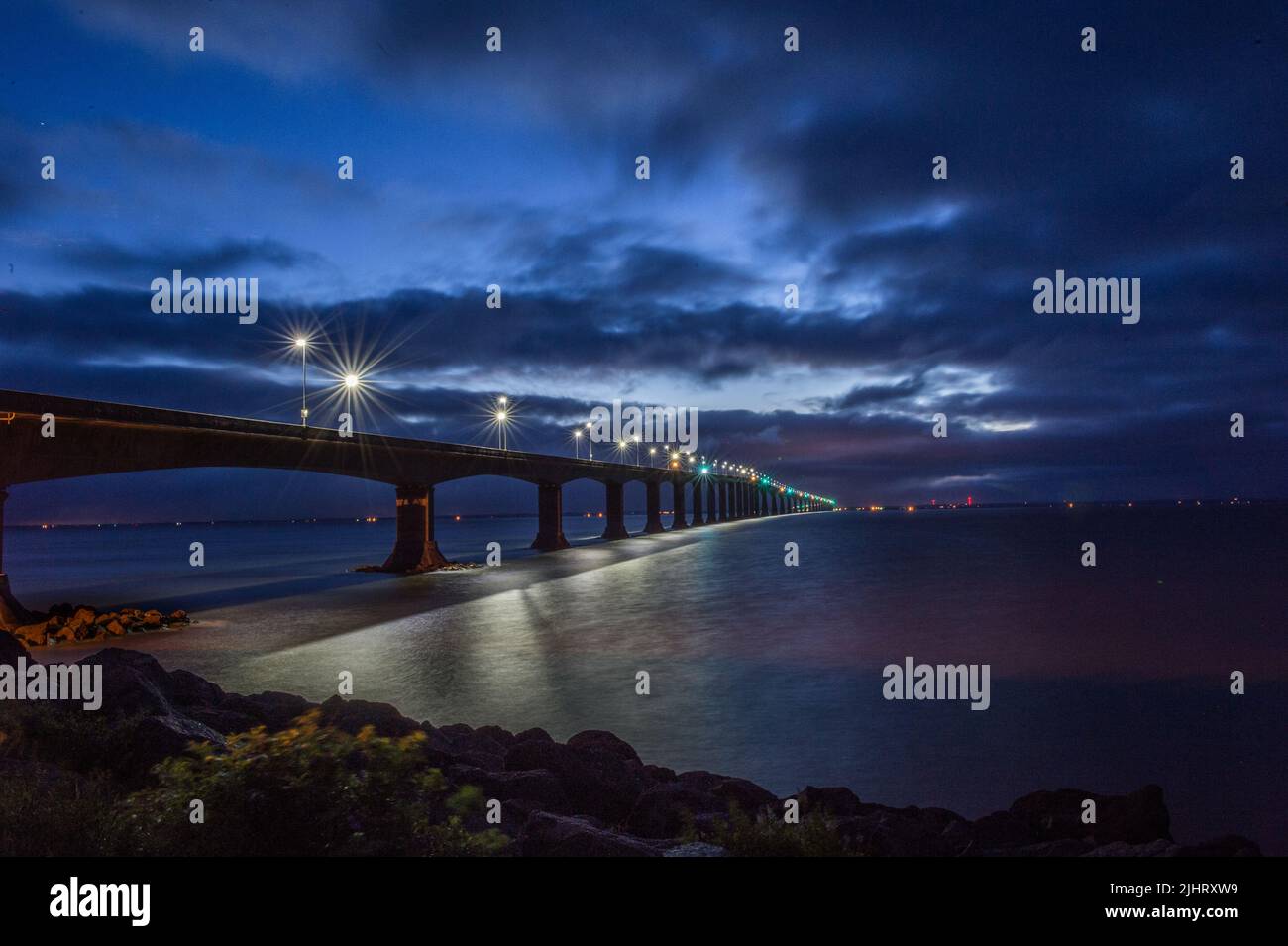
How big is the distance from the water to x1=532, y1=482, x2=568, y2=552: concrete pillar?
34441 millimetres

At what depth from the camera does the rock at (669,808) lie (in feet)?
28.4

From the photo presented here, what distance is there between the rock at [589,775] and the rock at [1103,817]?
5419 mm

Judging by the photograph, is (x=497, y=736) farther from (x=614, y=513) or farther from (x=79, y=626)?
(x=614, y=513)

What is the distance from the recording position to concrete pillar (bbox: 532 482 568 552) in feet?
289

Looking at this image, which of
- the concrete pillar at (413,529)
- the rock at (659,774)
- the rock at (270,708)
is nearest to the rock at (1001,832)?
the rock at (659,774)

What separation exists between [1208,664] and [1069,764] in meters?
14.8

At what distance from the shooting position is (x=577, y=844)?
6859 mm

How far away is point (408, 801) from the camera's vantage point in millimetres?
6531

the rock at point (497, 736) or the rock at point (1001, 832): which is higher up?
the rock at point (497, 736)

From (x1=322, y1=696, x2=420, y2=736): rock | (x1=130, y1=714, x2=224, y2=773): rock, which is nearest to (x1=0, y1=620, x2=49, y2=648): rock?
(x1=322, y1=696, x2=420, y2=736): rock

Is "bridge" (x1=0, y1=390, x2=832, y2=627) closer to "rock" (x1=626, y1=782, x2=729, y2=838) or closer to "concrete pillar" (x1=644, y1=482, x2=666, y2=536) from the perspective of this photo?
"rock" (x1=626, y1=782, x2=729, y2=838)

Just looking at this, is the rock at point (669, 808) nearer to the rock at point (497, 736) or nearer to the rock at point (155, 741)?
the rock at point (497, 736)

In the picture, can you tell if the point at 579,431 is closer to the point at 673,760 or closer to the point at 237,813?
the point at 673,760
